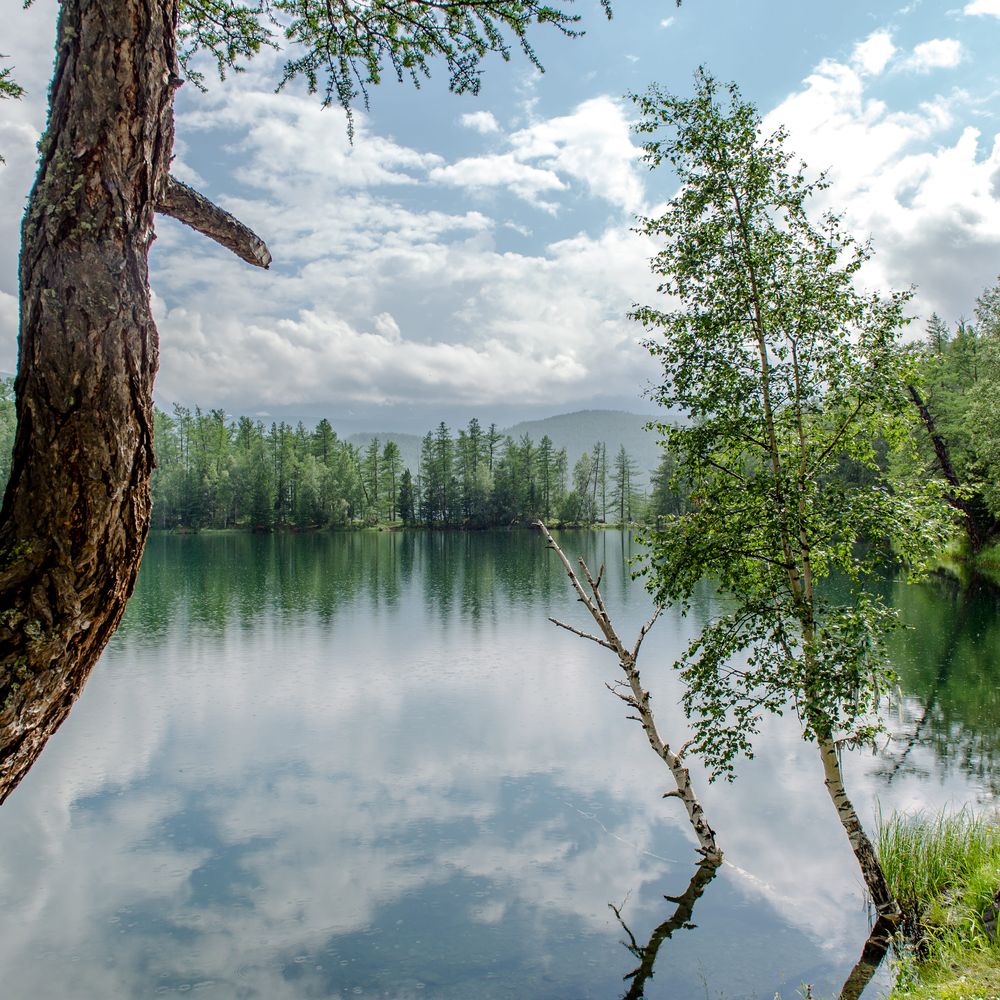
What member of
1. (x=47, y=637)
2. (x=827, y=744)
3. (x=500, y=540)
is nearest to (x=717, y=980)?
(x=827, y=744)

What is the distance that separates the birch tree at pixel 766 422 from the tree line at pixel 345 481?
269 ft

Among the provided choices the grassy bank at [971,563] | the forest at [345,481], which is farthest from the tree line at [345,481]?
the grassy bank at [971,563]

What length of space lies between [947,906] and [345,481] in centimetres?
9368

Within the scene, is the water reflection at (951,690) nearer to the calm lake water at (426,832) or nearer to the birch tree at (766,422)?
the calm lake water at (426,832)

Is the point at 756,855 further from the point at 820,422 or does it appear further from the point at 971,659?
the point at 971,659

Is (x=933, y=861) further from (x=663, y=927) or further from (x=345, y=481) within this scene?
(x=345, y=481)

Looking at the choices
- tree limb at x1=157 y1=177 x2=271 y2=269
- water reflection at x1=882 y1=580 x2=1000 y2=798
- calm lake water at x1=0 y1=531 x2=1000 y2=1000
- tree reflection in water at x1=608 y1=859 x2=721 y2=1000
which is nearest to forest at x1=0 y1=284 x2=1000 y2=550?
water reflection at x1=882 y1=580 x2=1000 y2=798

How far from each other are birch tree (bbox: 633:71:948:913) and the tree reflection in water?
230 cm

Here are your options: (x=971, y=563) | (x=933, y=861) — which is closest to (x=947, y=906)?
(x=933, y=861)

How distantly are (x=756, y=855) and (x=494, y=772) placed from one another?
5015 mm

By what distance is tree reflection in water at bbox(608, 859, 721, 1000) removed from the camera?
8336 millimetres

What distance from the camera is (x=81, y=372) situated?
2.54 meters

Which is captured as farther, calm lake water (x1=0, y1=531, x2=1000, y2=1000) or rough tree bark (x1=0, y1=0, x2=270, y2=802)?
calm lake water (x1=0, y1=531, x2=1000, y2=1000)

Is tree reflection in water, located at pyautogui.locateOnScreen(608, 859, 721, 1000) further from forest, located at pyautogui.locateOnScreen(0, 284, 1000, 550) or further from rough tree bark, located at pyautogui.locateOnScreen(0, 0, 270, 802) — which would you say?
forest, located at pyautogui.locateOnScreen(0, 284, 1000, 550)
